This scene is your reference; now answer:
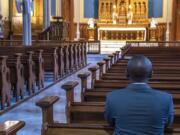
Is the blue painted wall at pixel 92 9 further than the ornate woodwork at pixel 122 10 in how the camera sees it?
Yes

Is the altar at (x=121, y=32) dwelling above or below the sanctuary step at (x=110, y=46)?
above

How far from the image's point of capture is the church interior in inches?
131

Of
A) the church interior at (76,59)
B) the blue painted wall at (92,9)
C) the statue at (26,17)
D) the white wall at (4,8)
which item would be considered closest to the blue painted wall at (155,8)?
the church interior at (76,59)

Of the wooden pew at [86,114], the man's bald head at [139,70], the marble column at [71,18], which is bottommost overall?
the wooden pew at [86,114]

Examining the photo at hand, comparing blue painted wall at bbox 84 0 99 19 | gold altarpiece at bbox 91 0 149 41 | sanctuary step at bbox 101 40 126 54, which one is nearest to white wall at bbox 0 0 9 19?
blue painted wall at bbox 84 0 99 19

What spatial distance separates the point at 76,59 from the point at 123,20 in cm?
906

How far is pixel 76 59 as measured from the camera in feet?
40.6

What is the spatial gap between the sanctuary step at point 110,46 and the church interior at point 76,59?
0.16 ft

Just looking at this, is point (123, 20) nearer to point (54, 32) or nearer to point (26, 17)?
point (54, 32)

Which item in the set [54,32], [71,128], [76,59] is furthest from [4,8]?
[71,128]

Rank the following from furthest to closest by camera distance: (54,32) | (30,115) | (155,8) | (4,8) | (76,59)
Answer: (155,8) < (4,8) < (54,32) < (76,59) < (30,115)

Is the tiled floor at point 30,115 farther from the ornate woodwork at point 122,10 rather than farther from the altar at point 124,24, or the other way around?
the ornate woodwork at point 122,10

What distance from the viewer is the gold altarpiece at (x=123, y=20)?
66.5ft

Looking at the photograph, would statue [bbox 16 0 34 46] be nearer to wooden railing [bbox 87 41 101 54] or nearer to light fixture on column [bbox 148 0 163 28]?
wooden railing [bbox 87 41 101 54]
